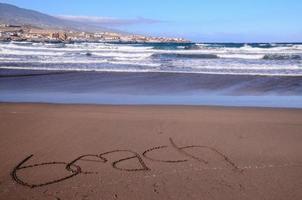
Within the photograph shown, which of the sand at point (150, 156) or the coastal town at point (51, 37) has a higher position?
the sand at point (150, 156)

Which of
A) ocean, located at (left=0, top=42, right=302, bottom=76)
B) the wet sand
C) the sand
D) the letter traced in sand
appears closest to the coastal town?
ocean, located at (left=0, top=42, right=302, bottom=76)

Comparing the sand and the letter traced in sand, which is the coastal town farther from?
the letter traced in sand

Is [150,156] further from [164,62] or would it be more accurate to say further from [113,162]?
[164,62]

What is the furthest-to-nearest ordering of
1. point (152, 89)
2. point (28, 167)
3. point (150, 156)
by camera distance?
point (152, 89), point (150, 156), point (28, 167)

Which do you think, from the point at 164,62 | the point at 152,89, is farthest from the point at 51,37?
the point at 152,89

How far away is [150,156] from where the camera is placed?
4664 mm

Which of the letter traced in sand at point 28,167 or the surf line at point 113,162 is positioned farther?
the surf line at point 113,162

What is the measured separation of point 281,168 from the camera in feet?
14.1

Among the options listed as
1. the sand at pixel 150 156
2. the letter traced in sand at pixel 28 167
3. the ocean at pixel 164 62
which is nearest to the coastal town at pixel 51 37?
the ocean at pixel 164 62

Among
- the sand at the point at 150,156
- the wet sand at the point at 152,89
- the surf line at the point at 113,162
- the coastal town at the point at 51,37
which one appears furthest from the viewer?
the coastal town at the point at 51,37

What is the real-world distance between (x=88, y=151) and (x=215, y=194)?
1.91 metres

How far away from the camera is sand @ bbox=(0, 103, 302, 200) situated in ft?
12.2

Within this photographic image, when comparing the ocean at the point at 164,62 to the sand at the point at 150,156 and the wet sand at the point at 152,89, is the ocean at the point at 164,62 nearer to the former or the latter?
the wet sand at the point at 152,89

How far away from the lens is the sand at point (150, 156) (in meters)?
3.73
